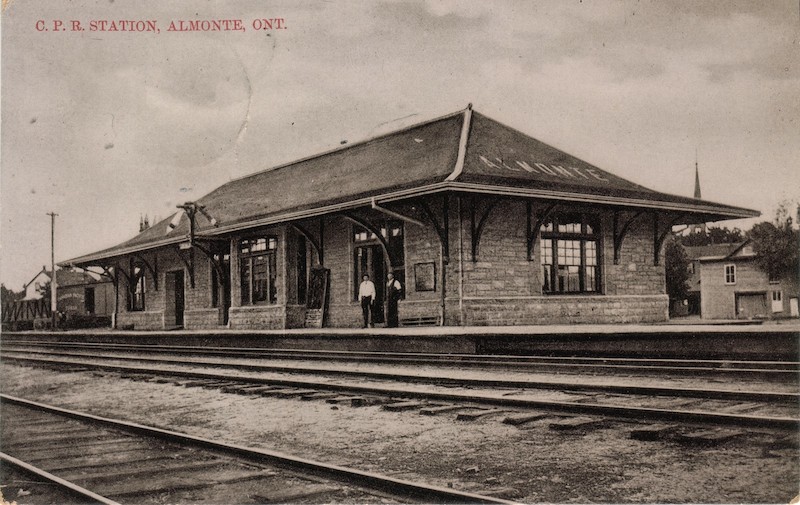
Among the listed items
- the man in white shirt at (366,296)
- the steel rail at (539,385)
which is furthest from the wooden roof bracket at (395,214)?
the steel rail at (539,385)

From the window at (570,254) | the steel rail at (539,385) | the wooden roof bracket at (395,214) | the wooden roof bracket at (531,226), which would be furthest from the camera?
the window at (570,254)

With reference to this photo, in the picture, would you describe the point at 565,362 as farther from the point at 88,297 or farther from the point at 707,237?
the point at 707,237

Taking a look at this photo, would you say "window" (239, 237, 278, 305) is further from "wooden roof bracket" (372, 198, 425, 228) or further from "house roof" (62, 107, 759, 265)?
"wooden roof bracket" (372, 198, 425, 228)

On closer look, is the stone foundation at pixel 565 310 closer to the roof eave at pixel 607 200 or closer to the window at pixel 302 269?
the roof eave at pixel 607 200

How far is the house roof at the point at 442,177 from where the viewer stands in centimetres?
1430

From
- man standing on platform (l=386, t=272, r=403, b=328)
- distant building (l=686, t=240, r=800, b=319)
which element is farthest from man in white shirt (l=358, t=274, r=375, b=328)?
distant building (l=686, t=240, r=800, b=319)

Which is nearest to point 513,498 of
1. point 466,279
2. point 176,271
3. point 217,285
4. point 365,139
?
point 466,279

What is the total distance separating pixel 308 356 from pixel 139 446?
7.02m

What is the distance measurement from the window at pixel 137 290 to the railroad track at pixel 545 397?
734 inches

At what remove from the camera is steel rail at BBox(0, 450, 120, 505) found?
12.2ft

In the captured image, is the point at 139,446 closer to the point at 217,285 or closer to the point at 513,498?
the point at 513,498

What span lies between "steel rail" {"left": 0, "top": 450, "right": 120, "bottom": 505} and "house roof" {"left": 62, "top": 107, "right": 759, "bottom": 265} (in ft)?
31.0

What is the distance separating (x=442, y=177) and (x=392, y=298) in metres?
3.19

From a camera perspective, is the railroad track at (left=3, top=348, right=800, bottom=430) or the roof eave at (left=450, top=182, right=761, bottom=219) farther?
the roof eave at (left=450, top=182, right=761, bottom=219)
